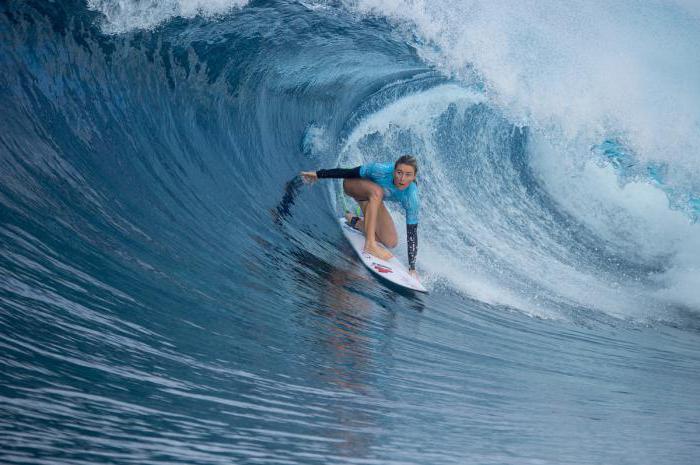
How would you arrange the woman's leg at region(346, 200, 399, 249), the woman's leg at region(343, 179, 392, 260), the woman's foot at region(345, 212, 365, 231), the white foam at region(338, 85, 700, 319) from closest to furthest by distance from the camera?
the woman's leg at region(343, 179, 392, 260) < the woman's leg at region(346, 200, 399, 249) < the woman's foot at region(345, 212, 365, 231) < the white foam at region(338, 85, 700, 319)

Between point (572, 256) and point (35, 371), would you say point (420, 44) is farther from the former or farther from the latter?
point (35, 371)

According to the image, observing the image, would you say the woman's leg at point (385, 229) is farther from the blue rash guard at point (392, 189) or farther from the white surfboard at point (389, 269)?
the blue rash guard at point (392, 189)

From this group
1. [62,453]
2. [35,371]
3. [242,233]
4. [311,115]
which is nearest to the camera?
[62,453]

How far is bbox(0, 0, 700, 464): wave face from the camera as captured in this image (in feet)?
7.20

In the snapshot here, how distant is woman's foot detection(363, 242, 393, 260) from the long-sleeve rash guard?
207 millimetres

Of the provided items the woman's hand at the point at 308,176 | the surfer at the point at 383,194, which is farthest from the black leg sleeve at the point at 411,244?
the woman's hand at the point at 308,176

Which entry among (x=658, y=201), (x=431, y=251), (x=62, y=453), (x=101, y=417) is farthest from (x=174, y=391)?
(x=658, y=201)

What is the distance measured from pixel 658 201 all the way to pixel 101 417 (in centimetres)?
1117

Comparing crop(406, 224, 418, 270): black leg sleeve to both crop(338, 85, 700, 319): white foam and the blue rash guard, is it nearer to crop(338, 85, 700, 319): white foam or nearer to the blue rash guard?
the blue rash guard

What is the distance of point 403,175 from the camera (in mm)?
5125

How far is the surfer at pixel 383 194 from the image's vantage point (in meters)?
5.19

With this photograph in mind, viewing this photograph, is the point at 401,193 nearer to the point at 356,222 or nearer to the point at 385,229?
the point at 385,229

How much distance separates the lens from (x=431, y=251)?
6.48m

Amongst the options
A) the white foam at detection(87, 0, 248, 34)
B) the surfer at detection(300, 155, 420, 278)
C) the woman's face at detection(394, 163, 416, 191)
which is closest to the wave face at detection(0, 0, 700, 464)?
the white foam at detection(87, 0, 248, 34)
